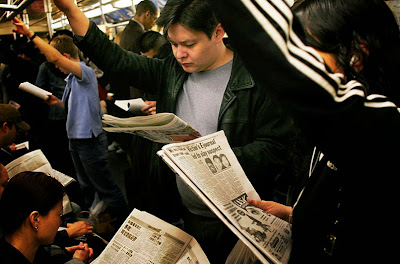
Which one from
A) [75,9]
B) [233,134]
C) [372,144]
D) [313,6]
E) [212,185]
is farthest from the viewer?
[233,134]

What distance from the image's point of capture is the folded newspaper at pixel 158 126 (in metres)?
1.14

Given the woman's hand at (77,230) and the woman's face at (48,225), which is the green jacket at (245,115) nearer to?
the woman's face at (48,225)

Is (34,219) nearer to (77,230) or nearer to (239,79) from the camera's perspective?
(77,230)

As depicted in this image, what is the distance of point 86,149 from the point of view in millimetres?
2975

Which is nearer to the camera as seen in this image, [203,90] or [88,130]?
[203,90]

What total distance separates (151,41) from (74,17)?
171 centimetres

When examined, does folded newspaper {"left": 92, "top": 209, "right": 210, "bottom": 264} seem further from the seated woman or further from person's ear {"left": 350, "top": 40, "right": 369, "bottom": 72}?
person's ear {"left": 350, "top": 40, "right": 369, "bottom": 72}

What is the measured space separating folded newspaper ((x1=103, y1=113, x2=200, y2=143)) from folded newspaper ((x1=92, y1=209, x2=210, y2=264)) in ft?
1.03

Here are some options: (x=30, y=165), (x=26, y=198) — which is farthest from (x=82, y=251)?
(x=30, y=165)

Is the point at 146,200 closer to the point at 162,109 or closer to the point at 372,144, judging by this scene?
the point at 162,109

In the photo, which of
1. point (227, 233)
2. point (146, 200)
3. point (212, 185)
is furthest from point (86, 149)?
point (212, 185)

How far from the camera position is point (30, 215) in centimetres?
141

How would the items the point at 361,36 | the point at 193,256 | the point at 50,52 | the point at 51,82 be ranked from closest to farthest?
the point at 361,36 → the point at 193,256 → the point at 50,52 → the point at 51,82

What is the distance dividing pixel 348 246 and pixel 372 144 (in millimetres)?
287
